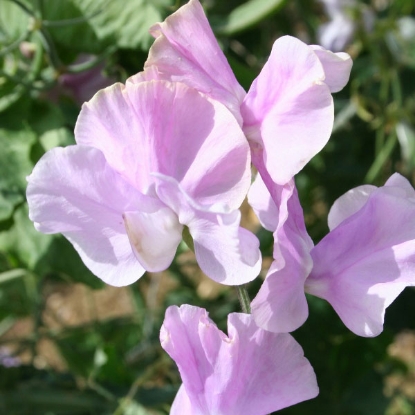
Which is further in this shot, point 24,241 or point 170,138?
point 24,241

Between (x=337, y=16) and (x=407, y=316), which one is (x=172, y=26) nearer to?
(x=337, y=16)

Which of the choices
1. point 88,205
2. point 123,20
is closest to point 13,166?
point 123,20

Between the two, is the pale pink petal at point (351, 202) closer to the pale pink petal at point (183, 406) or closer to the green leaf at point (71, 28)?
the pale pink petal at point (183, 406)

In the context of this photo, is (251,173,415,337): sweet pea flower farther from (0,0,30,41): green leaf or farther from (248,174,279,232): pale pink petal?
(0,0,30,41): green leaf

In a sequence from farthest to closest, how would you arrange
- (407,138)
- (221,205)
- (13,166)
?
1. (407,138)
2. (13,166)
3. (221,205)

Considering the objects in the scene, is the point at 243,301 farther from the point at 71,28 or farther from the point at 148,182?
the point at 71,28

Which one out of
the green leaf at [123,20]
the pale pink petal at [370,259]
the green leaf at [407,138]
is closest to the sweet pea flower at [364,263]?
the pale pink petal at [370,259]
